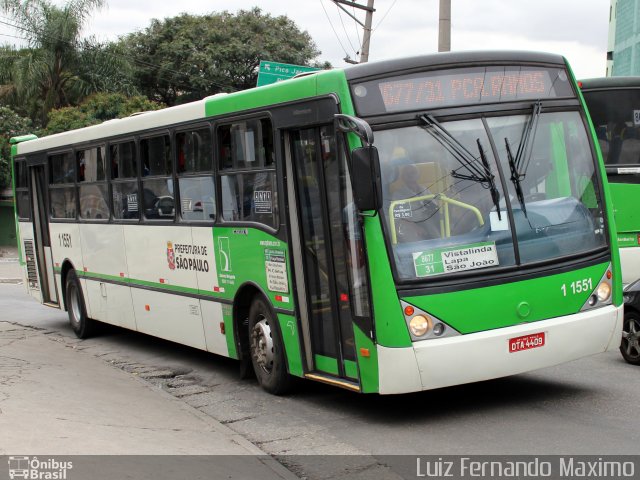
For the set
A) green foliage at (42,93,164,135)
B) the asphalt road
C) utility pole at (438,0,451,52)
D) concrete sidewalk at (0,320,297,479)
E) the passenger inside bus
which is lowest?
the asphalt road

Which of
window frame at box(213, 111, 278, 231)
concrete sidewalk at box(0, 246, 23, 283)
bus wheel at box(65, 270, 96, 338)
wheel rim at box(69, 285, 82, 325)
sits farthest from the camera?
Answer: concrete sidewalk at box(0, 246, 23, 283)

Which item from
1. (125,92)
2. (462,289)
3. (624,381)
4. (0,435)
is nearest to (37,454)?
(0,435)

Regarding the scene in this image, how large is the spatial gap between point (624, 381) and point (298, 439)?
3.36m

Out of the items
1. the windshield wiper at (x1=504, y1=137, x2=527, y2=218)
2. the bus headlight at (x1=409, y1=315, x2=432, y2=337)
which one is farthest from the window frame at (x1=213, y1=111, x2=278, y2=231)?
the windshield wiper at (x1=504, y1=137, x2=527, y2=218)

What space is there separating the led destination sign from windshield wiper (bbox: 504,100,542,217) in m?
0.24

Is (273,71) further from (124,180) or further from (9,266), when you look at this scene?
(9,266)

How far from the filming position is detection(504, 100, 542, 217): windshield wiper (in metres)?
8.12

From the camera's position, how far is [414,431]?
788 centimetres

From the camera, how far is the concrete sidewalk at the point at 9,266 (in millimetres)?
28306

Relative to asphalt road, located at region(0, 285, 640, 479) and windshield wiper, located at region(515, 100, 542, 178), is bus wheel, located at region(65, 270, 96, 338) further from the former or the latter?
windshield wiper, located at region(515, 100, 542, 178)

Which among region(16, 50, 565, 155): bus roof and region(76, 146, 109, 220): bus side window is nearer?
region(16, 50, 565, 155): bus roof

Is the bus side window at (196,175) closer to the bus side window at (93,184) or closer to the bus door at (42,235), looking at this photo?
the bus side window at (93,184)

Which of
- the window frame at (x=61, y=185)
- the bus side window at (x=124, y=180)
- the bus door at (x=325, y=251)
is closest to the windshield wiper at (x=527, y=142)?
the bus door at (x=325, y=251)

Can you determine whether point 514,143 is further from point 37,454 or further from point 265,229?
point 37,454
